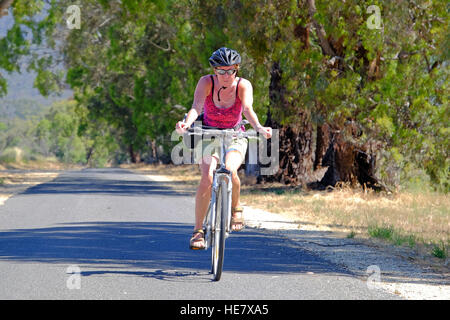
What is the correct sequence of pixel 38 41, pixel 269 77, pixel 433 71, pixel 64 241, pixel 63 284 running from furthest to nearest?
pixel 38 41
pixel 269 77
pixel 433 71
pixel 64 241
pixel 63 284

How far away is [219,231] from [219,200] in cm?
35

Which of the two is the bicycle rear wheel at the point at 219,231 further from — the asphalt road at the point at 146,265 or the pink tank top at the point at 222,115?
the pink tank top at the point at 222,115

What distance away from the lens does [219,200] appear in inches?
329

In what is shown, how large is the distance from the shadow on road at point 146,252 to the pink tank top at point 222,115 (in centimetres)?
160

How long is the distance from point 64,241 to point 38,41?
87.3 ft

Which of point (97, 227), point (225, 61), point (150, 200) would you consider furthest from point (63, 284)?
point (150, 200)

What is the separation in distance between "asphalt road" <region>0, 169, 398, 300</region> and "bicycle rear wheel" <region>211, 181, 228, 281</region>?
0.56 feet

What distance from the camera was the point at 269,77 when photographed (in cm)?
2770

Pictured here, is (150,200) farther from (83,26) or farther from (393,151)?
(83,26)

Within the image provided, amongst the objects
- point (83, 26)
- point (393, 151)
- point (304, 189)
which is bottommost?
point (304, 189)

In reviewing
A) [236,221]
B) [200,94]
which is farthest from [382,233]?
[200,94]

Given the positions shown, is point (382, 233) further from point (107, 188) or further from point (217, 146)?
point (107, 188)

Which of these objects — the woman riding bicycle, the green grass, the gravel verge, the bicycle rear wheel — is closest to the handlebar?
the woman riding bicycle

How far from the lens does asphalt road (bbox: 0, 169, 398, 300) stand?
7586 mm
